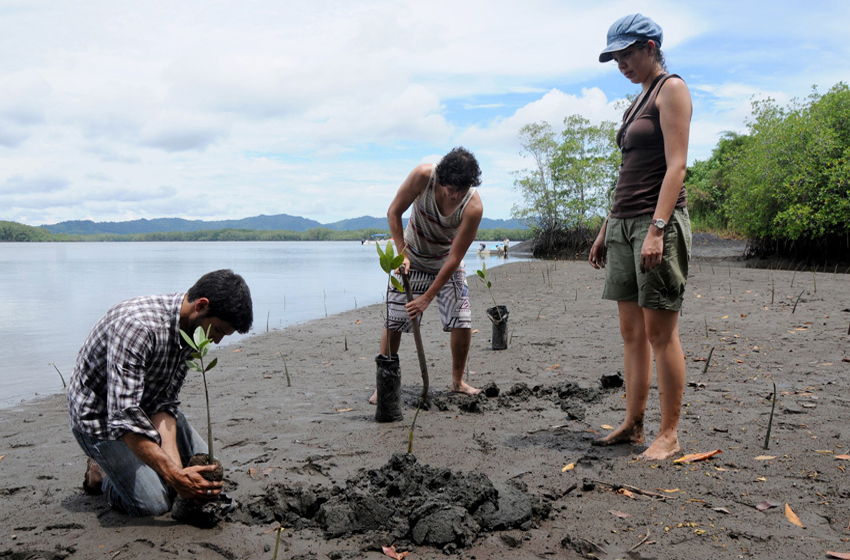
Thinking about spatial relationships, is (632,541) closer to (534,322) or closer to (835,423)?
(835,423)

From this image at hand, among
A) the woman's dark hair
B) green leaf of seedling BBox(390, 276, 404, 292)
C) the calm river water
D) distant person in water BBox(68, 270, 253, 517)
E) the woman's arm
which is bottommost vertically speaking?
the calm river water

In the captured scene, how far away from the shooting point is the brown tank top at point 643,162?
302 centimetres

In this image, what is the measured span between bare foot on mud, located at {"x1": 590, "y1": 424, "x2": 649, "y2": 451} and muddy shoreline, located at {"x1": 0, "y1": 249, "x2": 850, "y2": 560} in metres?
0.09

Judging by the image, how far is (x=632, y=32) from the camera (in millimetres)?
2988

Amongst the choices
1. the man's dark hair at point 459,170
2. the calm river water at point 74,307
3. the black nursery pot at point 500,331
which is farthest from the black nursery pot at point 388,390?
the calm river water at point 74,307

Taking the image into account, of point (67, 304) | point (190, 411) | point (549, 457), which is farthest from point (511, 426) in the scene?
point (67, 304)

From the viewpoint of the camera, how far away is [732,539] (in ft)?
7.59

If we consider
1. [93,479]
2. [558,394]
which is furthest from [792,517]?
[93,479]

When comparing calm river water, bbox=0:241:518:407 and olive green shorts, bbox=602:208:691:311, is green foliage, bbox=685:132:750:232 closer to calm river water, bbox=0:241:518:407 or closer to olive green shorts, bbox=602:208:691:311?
calm river water, bbox=0:241:518:407

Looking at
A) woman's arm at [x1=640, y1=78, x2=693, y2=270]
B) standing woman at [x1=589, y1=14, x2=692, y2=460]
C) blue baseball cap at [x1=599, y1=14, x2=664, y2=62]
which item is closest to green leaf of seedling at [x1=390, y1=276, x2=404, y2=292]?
standing woman at [x1=589, y1=14, x2=692, y2=460]

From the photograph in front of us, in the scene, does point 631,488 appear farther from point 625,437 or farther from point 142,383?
point 142,383

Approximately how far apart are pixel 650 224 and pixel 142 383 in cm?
261

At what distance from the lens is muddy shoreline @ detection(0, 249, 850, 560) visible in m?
2.43

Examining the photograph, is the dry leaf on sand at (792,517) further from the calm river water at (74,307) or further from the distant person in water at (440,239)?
the calm river water at (74,307)
